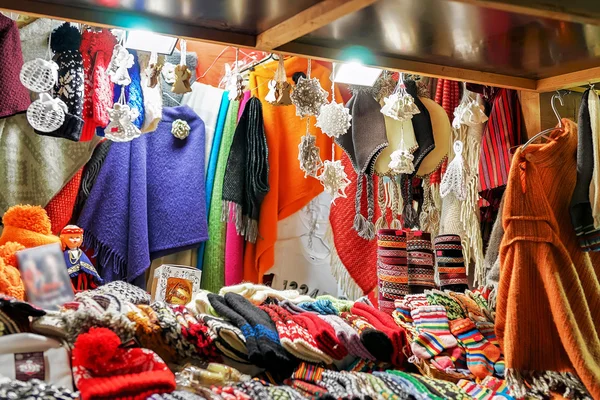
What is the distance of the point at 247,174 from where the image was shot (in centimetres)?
271

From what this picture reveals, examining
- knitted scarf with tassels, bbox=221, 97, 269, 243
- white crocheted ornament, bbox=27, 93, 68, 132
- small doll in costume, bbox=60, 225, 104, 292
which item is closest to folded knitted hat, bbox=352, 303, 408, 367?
small doll in costume, bbox=60, 225, 104, 292

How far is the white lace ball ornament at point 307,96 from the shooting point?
1.89 meters

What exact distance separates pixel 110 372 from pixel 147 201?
1475mm

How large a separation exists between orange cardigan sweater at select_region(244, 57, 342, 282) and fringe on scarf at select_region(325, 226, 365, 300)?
20cm

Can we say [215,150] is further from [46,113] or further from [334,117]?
[46,113]

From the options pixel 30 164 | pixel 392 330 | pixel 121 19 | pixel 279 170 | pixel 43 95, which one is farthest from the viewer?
pixel 279 170

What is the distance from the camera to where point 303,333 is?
1.47 m

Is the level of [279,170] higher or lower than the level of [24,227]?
higher

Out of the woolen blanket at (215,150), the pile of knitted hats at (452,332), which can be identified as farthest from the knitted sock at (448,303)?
the woolen blanket at (215,150)

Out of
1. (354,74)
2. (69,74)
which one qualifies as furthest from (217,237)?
(354,74)

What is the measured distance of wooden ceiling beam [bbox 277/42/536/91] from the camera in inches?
60.2

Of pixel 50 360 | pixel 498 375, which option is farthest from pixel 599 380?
pixel 50 360

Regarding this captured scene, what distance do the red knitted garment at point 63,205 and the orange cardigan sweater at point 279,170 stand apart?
686 millimetres

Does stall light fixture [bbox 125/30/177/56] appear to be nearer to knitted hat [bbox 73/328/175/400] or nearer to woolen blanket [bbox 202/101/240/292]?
knitted hat [bbox 73/328/175/400]
